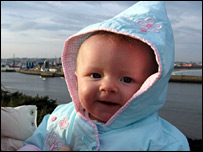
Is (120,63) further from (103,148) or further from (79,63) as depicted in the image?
(103,148)

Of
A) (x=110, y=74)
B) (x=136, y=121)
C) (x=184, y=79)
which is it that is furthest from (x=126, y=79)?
(x=184, y=79)

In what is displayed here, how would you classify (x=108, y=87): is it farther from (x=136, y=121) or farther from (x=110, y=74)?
(x=136, y=121)

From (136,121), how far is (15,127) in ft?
1.40

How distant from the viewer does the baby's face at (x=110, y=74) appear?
2.77 feet

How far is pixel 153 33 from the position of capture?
898 mm

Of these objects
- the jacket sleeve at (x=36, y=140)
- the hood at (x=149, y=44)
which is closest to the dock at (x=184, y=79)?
the hood at (x=149, y=44)

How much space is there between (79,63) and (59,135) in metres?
0.29

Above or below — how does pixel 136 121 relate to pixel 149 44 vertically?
below

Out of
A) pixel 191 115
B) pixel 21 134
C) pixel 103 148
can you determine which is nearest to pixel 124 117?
pixel 103 148

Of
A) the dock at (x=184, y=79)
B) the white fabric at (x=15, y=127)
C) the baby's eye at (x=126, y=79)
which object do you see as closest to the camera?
the white fabric at (x=15, y=127)

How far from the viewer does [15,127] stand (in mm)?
802

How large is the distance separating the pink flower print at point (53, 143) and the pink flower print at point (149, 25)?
1.74 feet

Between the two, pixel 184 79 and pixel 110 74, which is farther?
pixel 184 79

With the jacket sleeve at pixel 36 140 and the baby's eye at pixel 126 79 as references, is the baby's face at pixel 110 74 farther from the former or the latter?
the jacket sleeve at pixel 36 140
